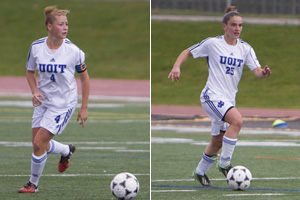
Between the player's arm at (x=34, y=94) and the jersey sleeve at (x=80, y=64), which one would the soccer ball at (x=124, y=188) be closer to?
the player's arm at (x=34, y=94)

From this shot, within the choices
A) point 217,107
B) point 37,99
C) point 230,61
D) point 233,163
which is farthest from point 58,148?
point 233,163

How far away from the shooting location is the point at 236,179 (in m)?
8.99

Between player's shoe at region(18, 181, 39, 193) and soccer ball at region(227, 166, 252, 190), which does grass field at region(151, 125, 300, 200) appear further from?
player's shoe at region(18, 181, 39, 193)

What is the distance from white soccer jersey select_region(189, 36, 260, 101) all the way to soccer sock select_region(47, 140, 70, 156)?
1972 mm

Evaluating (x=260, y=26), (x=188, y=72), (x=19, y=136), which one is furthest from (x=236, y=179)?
(x=260, y=26)

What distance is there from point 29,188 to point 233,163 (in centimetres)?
384

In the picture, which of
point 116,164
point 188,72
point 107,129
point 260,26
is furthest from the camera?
point 260,26

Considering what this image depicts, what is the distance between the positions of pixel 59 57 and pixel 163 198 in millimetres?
1991

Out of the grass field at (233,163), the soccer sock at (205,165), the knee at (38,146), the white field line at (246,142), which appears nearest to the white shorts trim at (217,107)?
the soccer sock at (205,165)

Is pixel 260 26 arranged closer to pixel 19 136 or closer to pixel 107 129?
pixel 107 129

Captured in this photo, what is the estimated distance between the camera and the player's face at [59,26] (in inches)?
357

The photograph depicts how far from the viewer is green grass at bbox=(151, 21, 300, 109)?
26.4m

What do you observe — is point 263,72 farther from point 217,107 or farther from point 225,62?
point 217,107

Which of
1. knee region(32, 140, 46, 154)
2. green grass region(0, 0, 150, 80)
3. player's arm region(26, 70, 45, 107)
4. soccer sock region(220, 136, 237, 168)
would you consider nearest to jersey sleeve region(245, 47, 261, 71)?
soccer sock region(220, 136, 237, 168)
